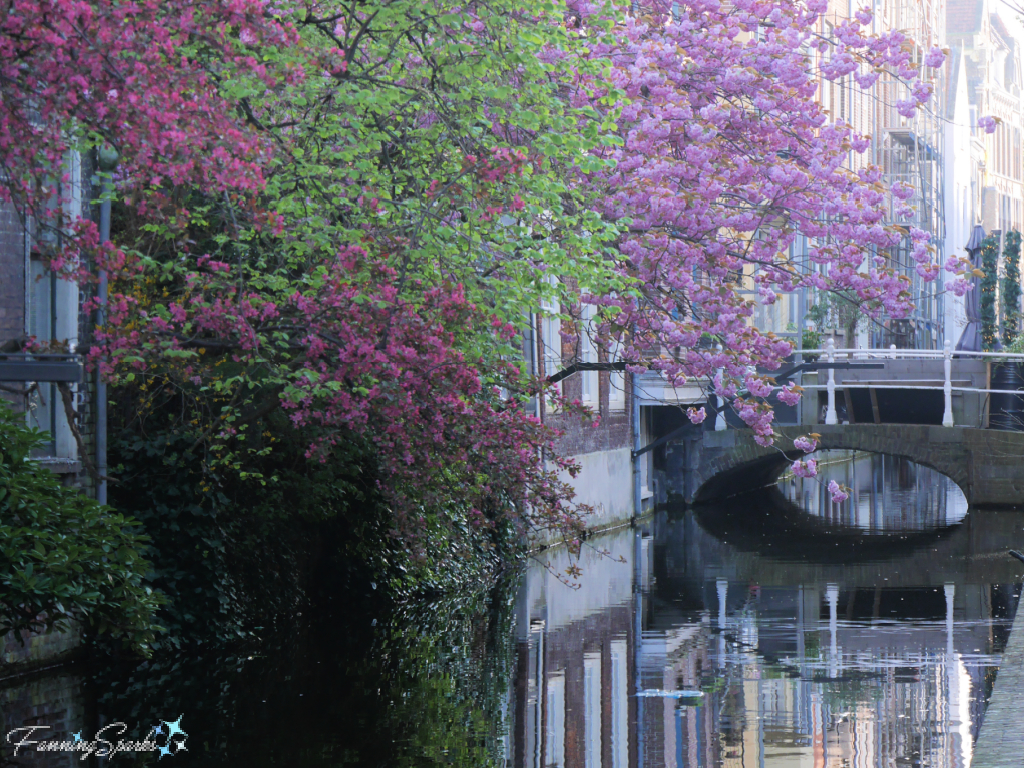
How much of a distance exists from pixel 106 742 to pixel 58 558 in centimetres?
154

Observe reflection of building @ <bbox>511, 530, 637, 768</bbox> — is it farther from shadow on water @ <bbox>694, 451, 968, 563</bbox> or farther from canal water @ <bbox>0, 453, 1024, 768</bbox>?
→ shadow on water @ <bbox>694, 451, 968, 563</bbox>

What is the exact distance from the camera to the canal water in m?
9.16

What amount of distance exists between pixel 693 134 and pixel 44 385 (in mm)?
7049

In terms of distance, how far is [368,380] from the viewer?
1245 cm

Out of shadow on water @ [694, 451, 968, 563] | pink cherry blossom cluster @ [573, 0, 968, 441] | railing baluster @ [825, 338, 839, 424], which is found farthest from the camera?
railing baluster @ [825, 338, 839, 424]

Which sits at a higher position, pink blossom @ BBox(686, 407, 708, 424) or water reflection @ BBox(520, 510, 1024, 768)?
pink blossom @ BBox(686, 407, 708, 424)

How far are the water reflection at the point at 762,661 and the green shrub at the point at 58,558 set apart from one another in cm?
287

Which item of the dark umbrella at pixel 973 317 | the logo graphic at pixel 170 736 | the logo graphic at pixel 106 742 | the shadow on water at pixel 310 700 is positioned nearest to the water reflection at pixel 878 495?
the dark umbrella at pixel 973 317

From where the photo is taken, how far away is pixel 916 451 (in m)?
28.4

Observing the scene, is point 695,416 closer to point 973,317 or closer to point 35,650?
point 35,650

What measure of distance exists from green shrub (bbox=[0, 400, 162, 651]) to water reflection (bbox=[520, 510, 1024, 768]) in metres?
2.87

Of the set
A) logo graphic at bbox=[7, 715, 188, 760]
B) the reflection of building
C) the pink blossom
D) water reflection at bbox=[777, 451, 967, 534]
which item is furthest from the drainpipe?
water reflection at bbox=[777, 451, 967, 534]

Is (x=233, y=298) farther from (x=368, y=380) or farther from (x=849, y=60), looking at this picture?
(x=849, y=60)

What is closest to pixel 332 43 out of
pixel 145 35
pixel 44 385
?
pixel 44 385
